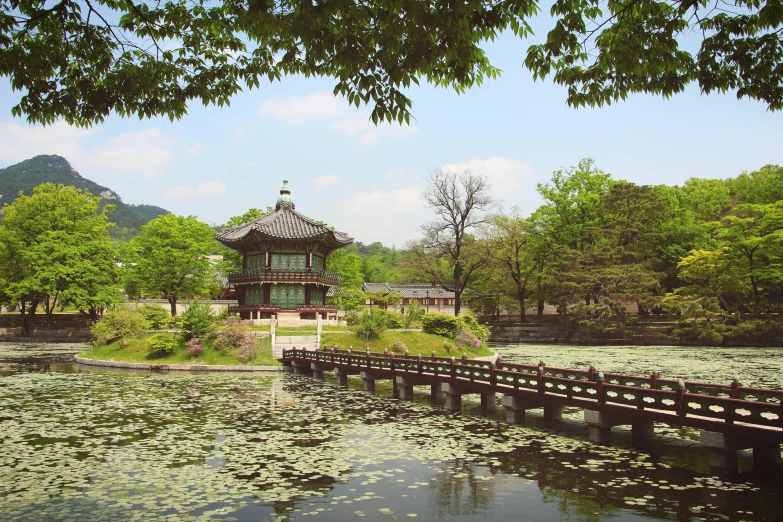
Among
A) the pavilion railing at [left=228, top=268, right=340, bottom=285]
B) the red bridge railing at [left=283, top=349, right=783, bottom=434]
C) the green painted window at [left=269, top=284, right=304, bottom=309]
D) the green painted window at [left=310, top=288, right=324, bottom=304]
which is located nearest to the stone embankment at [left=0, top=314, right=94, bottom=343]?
the pavilion railing at [left=228, top=268, right=340, bottom=285]

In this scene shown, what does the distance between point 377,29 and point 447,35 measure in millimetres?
887

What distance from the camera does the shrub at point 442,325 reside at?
38.1m

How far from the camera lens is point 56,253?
5494cm

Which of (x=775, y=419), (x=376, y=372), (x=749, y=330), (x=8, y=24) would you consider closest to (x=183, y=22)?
(x=8, y=24)

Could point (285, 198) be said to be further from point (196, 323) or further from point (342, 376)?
point (342, 376)

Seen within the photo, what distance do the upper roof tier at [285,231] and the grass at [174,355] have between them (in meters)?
13.5

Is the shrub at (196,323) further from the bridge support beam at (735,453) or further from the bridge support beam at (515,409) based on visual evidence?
the bridge support beam at (735,453)

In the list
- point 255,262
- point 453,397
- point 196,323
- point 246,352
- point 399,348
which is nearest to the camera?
point 453,397

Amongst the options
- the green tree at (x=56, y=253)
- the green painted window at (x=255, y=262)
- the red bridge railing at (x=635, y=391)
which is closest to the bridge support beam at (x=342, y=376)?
the red bridge railing at (x=635, y=391)

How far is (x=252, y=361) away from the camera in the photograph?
3212cm

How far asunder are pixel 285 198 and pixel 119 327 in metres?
23.4

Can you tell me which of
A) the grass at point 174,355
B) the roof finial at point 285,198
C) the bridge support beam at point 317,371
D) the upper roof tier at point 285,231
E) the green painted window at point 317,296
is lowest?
the bridge support beam at point 317,371

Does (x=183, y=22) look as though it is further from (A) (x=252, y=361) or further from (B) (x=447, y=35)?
(A) (x=252, y=361)

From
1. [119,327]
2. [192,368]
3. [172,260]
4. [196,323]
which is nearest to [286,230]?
[172,260]
